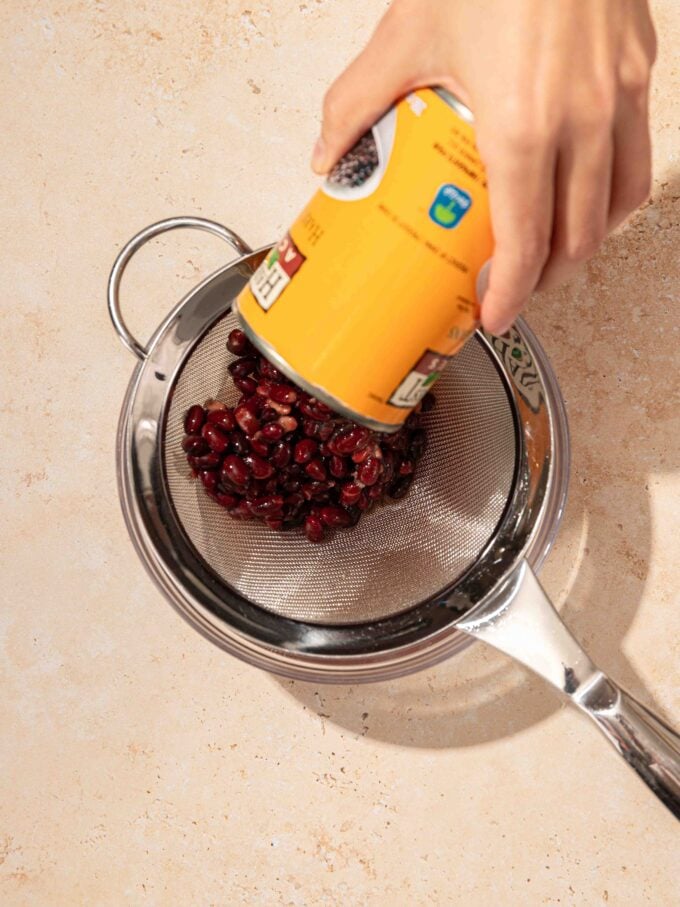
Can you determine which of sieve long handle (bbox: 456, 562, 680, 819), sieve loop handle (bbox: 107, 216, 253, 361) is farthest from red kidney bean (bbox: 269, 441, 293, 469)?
sieve long handle (bbox: 456, 562, 680, 819)

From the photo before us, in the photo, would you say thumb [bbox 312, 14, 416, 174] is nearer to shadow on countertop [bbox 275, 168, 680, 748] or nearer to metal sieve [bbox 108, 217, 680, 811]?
metal sieve [bbox 108, 217, 680, 811]

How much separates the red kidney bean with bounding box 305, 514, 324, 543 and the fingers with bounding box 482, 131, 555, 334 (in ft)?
1.44

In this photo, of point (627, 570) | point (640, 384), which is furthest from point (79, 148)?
point (627, 570)

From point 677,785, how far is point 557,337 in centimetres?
60

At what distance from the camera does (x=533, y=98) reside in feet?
1.80

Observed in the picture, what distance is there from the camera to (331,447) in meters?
0.96

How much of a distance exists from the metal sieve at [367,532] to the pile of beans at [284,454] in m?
0.04

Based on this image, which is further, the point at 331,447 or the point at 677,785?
the point at 331,447

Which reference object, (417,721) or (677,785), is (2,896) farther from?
(677,785)

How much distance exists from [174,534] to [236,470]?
12cm

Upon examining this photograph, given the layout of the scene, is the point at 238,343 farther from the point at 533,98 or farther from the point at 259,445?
the point at 533,98

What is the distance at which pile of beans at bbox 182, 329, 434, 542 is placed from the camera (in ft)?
3.14

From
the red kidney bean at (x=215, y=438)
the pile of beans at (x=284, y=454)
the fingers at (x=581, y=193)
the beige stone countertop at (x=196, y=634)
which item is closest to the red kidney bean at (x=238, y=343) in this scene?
the pile of beans at (x=284, y=454)

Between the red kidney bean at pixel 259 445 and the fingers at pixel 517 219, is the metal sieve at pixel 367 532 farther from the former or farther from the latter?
the fingers at pixel 517 219
